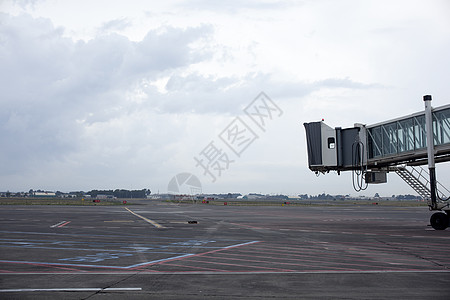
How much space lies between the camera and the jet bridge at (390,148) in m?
26.2

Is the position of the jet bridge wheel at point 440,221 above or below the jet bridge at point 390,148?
below

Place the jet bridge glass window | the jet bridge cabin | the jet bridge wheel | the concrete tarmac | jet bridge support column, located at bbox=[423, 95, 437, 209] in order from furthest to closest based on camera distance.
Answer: the jet bridge glass window
the jet bridge cabin
the jet bridge wheel
jet bridge support column, located at bbox=[423, 95, 437, 209]
the concrete tarmac

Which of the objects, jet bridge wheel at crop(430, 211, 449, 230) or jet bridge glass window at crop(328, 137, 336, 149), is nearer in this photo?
jet bridge wheel at crop(430, 211, 449, 230)

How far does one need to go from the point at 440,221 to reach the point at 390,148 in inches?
238

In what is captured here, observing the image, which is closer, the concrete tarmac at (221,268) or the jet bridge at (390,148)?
the concrete tarmac at (221,268)

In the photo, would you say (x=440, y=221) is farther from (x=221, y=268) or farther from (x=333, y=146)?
(x=221, y=268)

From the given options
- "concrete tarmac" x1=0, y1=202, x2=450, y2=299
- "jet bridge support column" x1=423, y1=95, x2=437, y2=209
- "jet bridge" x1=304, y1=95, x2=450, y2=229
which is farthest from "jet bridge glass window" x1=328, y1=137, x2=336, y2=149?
"concrete tarmac" x1=0, y1=202, x2=450, y2=299

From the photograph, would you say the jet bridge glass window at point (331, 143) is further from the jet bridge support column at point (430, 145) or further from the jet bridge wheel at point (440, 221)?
the jet bridge wheel at point (440, 221)

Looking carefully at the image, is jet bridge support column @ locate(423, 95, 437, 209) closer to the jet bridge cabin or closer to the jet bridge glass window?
the jet bridge cabin

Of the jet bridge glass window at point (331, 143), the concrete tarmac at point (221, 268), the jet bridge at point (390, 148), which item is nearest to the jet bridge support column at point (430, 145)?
the jet bridge at point (390, 148)

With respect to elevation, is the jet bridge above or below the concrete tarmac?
above

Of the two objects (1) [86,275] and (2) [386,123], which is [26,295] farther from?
(2) [386,123]

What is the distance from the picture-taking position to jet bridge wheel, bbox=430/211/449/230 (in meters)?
27.1

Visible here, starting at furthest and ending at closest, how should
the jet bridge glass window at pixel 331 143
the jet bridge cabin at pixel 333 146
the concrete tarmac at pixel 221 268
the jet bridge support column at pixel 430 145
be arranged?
1. the jet bridge glass window at pixel 331 143
2. the jet bridge cabin at pixel 333 146
3. the jet bridge support column at pixel 430 145
4. the concrete tarmac at pixel 221 268
